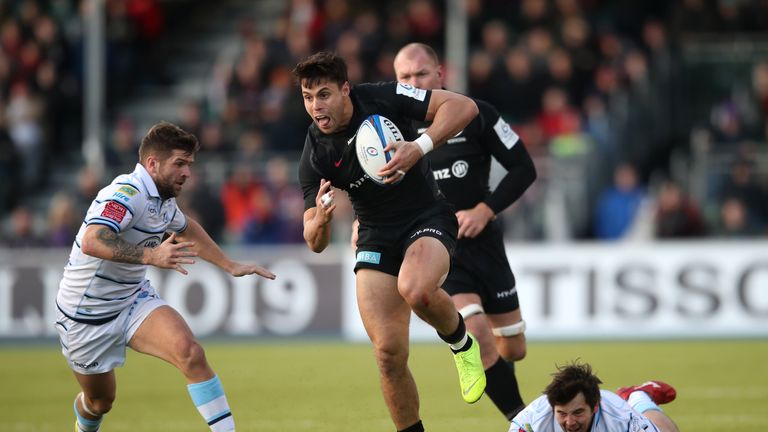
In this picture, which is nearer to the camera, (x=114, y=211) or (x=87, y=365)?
(x=114, y=211)

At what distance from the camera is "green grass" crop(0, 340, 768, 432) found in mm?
10641

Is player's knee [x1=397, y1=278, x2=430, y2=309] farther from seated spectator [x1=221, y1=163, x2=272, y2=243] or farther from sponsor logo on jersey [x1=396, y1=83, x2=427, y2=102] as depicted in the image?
seated spectator [x1=221, y1=163, x2=272, y2=243]

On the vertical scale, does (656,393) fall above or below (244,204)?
below

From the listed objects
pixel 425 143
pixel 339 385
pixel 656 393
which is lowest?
pixel 339 385

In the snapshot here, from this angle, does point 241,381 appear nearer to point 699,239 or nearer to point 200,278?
point 200,278

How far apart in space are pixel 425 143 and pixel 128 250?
6.24 ft

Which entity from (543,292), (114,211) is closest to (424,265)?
(114,211)

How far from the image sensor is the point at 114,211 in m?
7.75

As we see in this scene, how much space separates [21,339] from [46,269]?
1041mm

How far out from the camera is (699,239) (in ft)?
57.7

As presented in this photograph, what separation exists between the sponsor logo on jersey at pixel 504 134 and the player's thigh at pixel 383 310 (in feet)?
5.41

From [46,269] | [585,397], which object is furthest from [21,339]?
[585,397]

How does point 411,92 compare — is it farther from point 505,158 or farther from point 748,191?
point 748,191

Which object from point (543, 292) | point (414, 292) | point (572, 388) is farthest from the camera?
point (543, 292)
